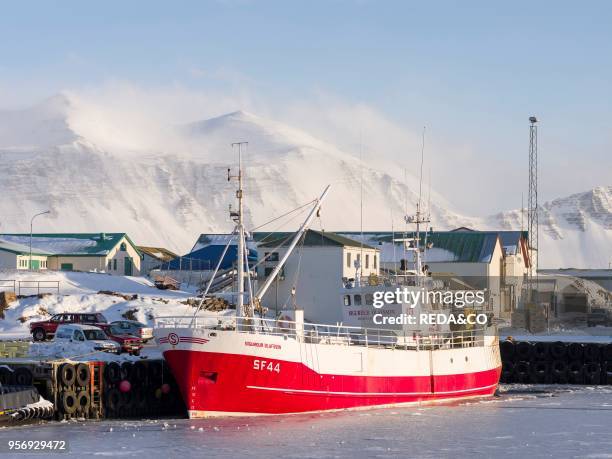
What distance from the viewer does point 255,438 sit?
38.4 m

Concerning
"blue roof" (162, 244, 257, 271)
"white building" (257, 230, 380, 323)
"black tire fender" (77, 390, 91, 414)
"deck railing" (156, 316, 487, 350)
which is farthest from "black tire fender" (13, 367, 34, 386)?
"blue roof" (162, 244, 257, 271)

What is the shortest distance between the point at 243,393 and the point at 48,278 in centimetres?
4729

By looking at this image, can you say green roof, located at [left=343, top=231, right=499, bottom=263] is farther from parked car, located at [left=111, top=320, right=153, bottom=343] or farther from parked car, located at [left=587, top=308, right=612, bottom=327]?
parked car, located at [left=111, top=320, right=153, bottom=343]

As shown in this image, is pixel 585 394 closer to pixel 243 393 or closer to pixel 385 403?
pixel 385 403

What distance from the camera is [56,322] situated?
6269 centimetres

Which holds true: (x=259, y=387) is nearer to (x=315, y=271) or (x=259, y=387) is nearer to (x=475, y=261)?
(x=315, y=271)

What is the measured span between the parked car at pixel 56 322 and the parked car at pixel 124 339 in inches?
131

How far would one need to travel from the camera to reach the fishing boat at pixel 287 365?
42594mm

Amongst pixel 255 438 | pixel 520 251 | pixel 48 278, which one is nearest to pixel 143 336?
pixel 255 438

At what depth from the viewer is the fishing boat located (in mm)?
42594

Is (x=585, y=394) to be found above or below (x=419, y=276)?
Result: below

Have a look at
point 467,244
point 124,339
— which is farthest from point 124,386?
point 467,244

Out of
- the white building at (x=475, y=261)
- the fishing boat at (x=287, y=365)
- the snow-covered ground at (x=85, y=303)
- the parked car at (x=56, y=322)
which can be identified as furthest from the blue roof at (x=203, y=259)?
A: the fishing boat at (x=287, y=365)

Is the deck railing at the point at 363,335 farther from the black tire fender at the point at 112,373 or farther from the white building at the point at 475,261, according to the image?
the white building at the point at 475,261
